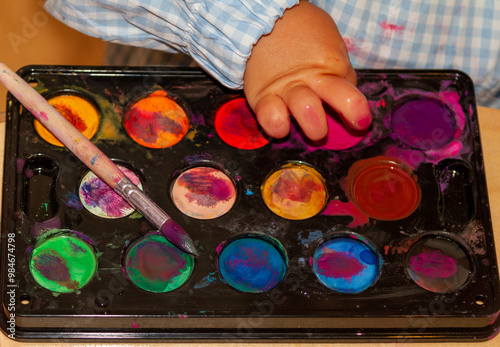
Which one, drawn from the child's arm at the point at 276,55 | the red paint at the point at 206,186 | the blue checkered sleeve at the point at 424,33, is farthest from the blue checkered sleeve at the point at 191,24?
the blue checkered sleeve at the point at 424,33

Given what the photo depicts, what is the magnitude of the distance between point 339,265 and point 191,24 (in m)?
0.35

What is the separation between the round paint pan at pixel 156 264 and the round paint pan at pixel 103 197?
5 cm

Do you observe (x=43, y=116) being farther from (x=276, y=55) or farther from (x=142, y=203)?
(x=276, y=55)

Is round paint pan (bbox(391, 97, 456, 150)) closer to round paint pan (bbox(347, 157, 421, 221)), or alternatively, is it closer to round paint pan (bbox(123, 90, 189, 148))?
round paint pan (bbox(347, 157, 421, 221))

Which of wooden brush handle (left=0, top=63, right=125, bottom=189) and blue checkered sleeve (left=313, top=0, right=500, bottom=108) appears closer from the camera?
wooden brush handle (left=0, top=63, right=125, bottom=189)

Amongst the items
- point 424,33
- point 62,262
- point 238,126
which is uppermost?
point 424,33

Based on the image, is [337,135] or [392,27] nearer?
[337,135]

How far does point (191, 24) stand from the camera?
0.81 metres

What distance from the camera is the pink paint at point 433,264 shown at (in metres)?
0.79

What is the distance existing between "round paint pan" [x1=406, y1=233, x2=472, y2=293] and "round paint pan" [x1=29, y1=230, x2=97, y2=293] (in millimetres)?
382

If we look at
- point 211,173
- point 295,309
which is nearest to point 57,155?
point 211,173

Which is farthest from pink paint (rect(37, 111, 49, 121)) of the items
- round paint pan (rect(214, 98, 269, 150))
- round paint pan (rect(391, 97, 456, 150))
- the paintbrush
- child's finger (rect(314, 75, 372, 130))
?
round paint pan (rect(391, 97, 456, 150))

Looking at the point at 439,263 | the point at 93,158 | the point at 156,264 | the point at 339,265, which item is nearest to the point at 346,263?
the point at 339,265

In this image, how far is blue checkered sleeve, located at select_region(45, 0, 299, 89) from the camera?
76 cm
